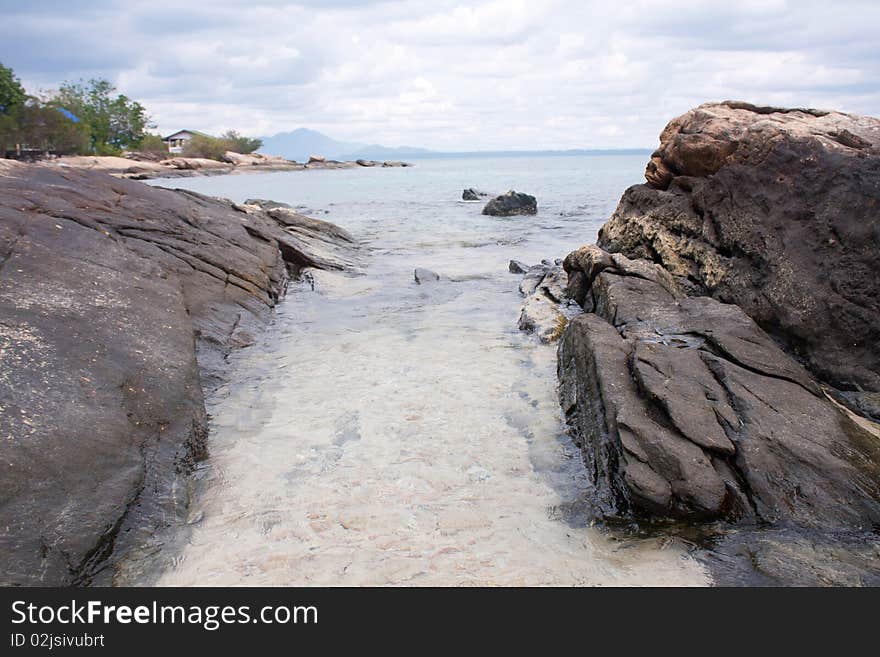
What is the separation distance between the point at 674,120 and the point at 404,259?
298 inches

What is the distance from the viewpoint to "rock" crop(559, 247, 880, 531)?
427cm

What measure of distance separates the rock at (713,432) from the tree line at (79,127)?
6319 cm

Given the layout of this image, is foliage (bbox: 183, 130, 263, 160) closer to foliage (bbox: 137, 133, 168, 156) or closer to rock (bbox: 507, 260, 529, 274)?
foliage (bbox: 137, 133, 168, 156)

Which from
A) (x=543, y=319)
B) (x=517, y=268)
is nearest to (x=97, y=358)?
(x=543, y=319)

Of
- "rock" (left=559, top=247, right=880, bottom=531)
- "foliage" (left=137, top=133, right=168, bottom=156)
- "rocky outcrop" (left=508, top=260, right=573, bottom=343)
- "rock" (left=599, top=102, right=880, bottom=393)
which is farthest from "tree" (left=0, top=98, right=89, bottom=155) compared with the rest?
"rock" (left=559, top=247, right=880, bottom=531)

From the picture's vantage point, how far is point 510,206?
27156mm

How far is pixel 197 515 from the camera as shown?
4441mm

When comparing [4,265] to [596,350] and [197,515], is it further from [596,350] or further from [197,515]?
[596,350]

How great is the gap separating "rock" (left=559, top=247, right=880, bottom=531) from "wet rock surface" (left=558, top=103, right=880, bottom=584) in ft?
0.04

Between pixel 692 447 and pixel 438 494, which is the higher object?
pixel 692 447

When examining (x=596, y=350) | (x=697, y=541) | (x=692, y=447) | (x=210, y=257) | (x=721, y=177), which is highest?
(x=721, y=177)

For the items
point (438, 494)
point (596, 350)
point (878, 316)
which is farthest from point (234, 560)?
point (878, 316)

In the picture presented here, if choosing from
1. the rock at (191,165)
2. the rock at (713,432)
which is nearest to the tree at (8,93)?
the rock at (191,165)
